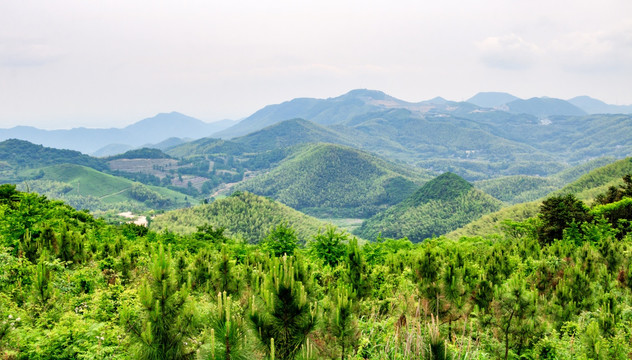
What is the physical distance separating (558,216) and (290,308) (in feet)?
78.6

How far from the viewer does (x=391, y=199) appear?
594 feet

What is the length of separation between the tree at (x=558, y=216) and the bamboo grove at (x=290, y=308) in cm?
997

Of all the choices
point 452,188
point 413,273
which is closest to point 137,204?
point 452,188

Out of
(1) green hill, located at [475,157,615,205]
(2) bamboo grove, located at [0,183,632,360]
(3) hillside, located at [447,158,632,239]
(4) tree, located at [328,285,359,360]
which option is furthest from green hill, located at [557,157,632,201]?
(4) tree, located at [328,285,359,360]

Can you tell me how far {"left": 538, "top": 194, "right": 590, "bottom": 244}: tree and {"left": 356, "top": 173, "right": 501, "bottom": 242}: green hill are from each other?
78990 mm

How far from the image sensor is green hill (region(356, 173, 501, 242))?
106312mm

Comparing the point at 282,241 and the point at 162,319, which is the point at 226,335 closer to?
the point at 162,319

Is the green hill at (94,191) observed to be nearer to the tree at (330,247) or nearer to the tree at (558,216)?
the tree at (330,247)

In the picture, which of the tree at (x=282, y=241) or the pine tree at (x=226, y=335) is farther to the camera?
the tree at (x=282, y=241)

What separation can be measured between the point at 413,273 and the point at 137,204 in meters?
171

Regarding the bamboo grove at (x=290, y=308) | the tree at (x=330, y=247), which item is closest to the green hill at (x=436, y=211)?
the tree at (x=330, y=247)

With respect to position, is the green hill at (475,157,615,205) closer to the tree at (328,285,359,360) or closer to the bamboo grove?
the bamboo grove

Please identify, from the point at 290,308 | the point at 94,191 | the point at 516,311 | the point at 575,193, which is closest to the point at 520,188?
the point at 575,193

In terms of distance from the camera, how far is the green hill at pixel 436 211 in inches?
4186
